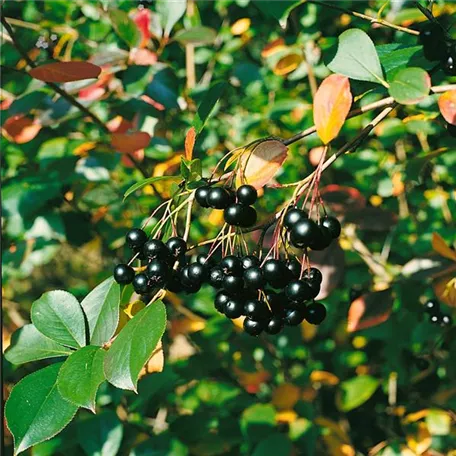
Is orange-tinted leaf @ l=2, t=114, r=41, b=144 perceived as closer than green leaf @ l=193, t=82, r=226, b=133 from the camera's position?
No

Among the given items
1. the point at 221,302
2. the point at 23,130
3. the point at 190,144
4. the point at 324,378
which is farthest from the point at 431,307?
the point at 23,130

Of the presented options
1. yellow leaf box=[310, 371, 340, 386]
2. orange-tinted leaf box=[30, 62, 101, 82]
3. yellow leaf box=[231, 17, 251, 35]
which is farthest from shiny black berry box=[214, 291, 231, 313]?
yellow leaf box=[231, 17, 251, 35]

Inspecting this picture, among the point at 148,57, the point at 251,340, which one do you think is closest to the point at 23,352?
the point at 148,57

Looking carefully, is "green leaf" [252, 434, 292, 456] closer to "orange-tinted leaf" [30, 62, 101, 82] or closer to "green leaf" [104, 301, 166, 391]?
"green leaf" [104, 301, 166, 391]

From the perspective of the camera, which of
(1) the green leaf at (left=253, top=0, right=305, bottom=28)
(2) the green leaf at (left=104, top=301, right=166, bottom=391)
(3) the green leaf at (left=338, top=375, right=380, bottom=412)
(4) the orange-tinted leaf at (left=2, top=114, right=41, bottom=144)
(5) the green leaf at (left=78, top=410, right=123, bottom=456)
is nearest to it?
(2) the green leaf at (left=104, top=301, right=166, bottom=391)

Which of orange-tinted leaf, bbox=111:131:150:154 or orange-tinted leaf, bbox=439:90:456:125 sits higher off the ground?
orange-tinted leaf, bbox=439:90:456:125

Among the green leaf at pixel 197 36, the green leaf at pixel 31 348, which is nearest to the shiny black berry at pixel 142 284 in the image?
the green leaf at pixel 31 348
